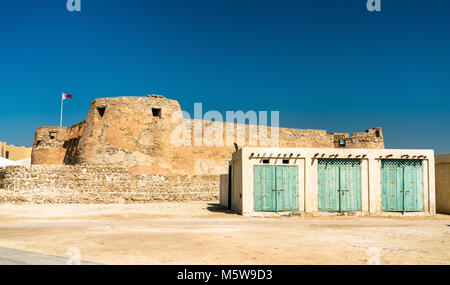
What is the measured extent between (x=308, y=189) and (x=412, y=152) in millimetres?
4578

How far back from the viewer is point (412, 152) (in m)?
16.6

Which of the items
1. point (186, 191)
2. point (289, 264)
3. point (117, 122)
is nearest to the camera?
point (289, 264)

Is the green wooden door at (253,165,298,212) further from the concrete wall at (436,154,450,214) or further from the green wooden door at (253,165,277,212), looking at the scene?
the concrete wall at (436,154,450,214)

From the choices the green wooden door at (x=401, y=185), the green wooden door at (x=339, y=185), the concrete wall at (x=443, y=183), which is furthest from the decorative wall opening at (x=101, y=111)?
the concrete wall at (x=443, y=183)

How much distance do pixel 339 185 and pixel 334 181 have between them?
0.81ft

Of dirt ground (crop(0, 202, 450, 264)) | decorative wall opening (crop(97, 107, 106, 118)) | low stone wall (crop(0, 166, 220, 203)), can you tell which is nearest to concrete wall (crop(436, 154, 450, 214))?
dirt ground (crop(0, 202, 450, 264))

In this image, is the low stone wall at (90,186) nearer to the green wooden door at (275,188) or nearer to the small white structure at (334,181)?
the small white structure at (334,181)

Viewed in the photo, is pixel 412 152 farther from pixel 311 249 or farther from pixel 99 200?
pixel 99 200

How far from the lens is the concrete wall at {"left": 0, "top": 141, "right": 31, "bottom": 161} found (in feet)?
228

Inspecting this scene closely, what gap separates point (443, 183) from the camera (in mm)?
18312

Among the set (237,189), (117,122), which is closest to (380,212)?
(237,189)

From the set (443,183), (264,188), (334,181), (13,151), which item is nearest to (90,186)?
(264,188)

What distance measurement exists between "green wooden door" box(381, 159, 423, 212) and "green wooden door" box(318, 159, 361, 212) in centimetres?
111

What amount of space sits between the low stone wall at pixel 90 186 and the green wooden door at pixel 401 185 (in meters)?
11.1
